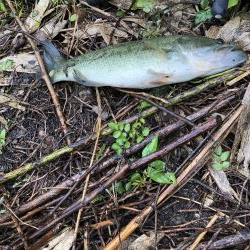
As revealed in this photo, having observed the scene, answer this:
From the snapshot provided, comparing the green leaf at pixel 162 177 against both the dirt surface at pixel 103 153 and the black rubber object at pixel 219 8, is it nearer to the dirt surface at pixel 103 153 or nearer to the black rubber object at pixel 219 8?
the dirt surface at pixel 103 153

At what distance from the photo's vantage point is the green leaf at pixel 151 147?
366 cm

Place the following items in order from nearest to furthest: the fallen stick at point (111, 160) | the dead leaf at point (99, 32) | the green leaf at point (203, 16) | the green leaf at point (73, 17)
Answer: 1. the fallen stick at point (111, 160)
2. the green leaf at point (203, 16)
3. the dead leaf at point (99, 32)
4. the green leaf at point (73, 17)

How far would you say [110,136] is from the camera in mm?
3938

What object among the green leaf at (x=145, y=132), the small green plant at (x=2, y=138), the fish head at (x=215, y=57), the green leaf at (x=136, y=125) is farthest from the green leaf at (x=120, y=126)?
the small green plant at (x=2, y=138)

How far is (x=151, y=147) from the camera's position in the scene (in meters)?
3.67

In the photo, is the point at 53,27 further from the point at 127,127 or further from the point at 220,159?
the point at 220,159

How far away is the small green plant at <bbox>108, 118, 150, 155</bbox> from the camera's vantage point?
3.79m

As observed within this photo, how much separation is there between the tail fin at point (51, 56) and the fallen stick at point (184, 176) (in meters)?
1.79

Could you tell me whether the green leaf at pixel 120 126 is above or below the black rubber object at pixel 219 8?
below

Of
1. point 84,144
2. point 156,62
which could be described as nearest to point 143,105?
point 156,62

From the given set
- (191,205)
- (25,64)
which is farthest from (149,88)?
(25,64)

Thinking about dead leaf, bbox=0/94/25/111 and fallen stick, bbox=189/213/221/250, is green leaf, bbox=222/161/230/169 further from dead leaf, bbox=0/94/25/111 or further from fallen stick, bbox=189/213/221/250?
dead leaf, bbox=0/94/25/111

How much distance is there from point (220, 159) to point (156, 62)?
109 cm

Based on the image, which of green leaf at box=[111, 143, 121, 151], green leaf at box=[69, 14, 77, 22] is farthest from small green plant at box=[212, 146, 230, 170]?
green leaf at box=[69, 14, 77, 22]
